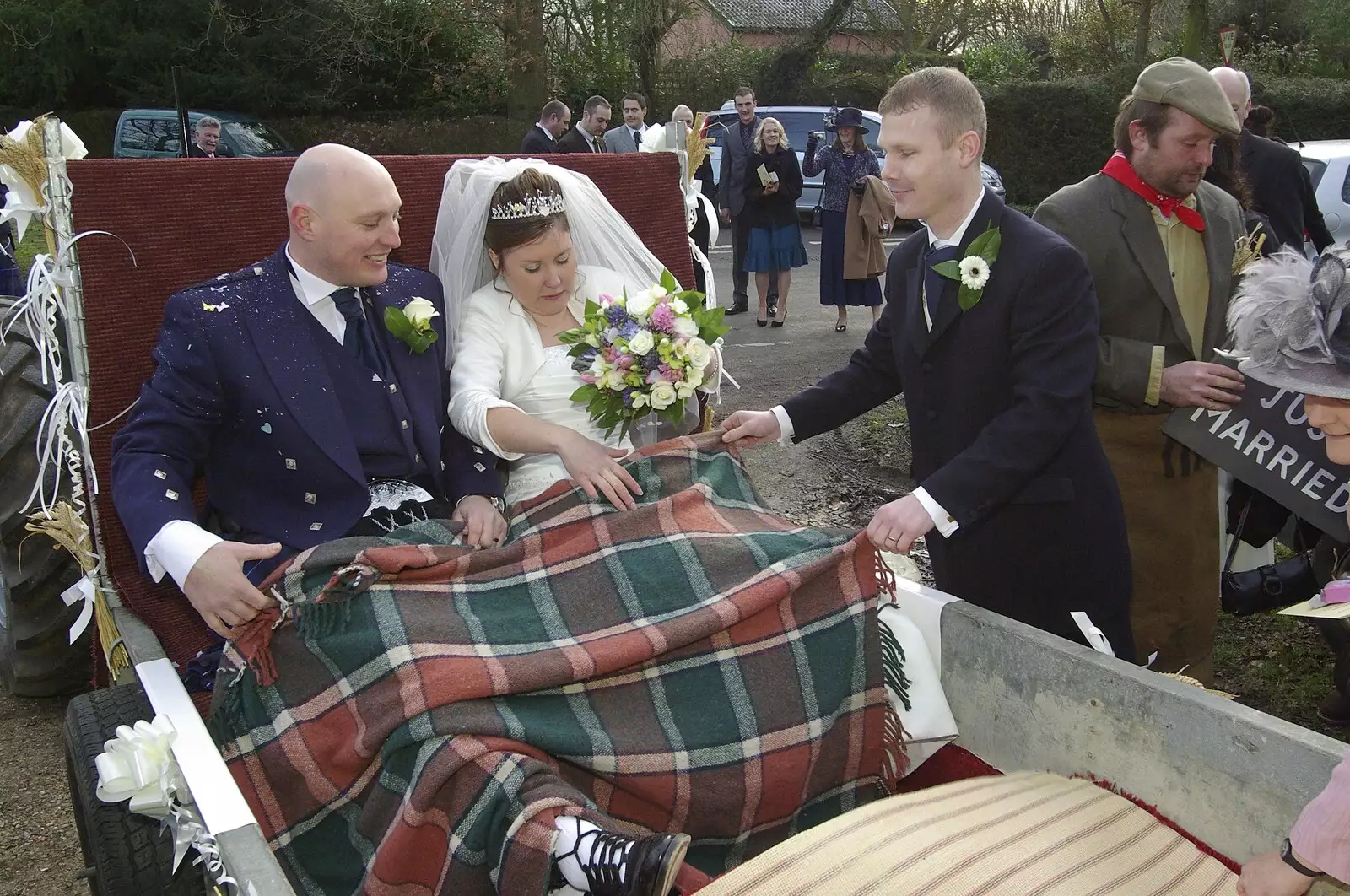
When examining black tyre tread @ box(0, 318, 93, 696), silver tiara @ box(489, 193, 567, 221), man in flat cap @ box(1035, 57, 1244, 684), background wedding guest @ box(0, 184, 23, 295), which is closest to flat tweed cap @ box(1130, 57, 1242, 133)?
man in flat cap @ box(1035, 57, 1244, 684)

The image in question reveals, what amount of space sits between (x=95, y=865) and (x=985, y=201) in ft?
8.50

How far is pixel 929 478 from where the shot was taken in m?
2.66

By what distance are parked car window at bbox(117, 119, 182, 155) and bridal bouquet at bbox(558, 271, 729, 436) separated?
13.4 m

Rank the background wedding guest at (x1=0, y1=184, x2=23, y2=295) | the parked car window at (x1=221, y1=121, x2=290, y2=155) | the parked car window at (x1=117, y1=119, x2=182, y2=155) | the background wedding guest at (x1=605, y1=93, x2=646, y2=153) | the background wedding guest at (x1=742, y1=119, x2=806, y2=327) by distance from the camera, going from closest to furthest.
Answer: the background wedding guest at (x1=0, y1=184, x2=23, y2=295) < the background wedding guest at (x1=742, y1=119, x2=806, y2=327) < the background wedding guest at (x1=605, y1=93, x2=646, y2=153) < the parked car window at (x1=221, y1=121, x2=290, y2=155) < the parked car window at (x1=117, y1=119, x2=182, y2=155)

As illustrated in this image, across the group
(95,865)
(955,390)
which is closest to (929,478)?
(955,390)

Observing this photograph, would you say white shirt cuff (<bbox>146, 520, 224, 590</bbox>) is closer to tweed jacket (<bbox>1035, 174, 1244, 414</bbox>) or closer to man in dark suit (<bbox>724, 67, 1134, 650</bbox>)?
man in dark suit (<bbox>724, 67, 1134, 650</bbox>)

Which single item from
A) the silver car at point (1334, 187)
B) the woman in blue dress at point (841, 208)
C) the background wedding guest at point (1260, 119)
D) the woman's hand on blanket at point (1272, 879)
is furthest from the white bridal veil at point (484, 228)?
the silver car at point (1334, 187)

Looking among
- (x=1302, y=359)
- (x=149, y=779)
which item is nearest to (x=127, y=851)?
(x=149, y=779)

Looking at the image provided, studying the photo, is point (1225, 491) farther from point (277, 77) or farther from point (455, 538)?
point (277, 77)

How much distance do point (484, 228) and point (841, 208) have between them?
7.19 metres

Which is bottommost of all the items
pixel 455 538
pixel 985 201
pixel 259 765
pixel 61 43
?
pixel 259 765

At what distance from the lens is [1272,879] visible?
5.65 feet

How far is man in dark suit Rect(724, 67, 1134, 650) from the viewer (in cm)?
265

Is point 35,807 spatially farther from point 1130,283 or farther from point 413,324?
point 1130,283
